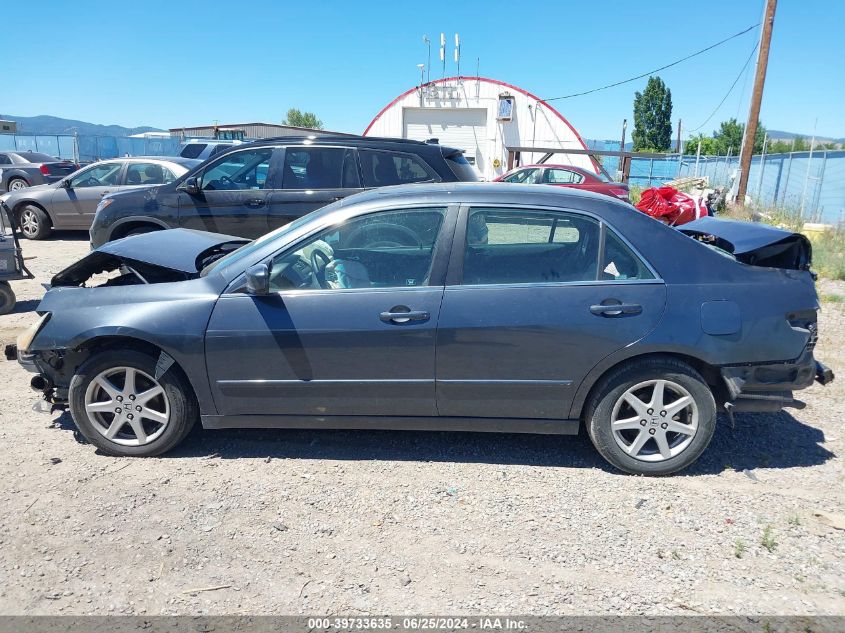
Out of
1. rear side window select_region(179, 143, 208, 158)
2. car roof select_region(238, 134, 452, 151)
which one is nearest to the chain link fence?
rear side window select_region(179, 143, 208, 158)

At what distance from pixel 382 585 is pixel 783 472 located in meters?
2.67

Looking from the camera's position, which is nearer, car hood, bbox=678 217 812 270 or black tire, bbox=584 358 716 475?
black tire, bbox=584 358 716 475

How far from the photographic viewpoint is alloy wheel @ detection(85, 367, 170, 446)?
13.0 ft

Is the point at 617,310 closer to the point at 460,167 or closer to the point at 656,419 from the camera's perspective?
the point at 656,419

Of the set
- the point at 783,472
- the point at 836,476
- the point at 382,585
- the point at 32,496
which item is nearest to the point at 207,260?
the point at 32,496

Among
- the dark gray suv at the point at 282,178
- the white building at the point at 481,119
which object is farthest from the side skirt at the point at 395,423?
the white building at the point at 481,119

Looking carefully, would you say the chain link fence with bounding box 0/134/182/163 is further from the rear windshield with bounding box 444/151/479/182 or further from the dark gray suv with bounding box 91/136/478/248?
the rear windshield with bounding box 444/151/479/182

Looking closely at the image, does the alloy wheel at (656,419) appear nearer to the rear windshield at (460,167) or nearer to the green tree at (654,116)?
the rear windshield at (460,167)

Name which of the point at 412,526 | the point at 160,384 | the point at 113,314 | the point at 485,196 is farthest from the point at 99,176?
the point at 412,526

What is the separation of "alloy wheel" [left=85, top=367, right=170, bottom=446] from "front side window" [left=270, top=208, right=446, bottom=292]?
40.8 inches

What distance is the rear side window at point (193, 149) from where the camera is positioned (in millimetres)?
19883

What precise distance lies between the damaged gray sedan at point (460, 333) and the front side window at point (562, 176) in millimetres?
13064

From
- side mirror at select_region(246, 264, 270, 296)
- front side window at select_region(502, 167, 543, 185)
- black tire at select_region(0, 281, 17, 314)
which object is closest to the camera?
side mirror at select_region(246, 264, 270, 296)

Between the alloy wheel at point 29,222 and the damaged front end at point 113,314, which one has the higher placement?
the damaged front end at point 113,314
